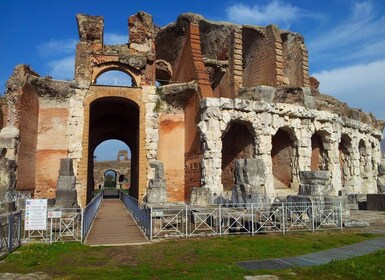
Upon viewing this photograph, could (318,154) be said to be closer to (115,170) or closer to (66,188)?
(66,188)

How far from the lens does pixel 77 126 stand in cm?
1752

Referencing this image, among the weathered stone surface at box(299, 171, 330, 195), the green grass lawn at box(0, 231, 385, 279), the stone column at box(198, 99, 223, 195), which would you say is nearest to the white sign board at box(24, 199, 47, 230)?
the green grass lawn at box(0, 231, 385, 279)

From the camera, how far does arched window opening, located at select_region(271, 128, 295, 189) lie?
1831 centimetres

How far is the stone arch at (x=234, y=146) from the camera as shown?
57.5 ft

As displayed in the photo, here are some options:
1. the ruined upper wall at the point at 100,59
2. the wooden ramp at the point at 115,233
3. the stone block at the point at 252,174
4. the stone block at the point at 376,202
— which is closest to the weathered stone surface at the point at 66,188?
the wooden ramp at the point at 115,233

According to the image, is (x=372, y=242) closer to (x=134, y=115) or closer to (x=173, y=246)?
(x=173, y=246)

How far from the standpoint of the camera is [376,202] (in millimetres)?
14617

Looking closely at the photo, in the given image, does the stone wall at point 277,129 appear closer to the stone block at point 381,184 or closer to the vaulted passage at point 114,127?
the stone block at point 381,184

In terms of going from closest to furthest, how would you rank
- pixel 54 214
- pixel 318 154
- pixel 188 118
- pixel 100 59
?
pixel 54 214 → pixel 188 118 → pixel 100 59 → pixel 318 154

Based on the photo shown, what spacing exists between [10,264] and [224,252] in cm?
375

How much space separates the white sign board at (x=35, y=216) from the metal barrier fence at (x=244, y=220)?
2.32m

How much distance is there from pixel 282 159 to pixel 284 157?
15 centimetres

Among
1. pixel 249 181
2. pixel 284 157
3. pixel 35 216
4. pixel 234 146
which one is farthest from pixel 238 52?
pixel 35 216

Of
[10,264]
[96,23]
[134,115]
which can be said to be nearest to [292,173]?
[134,115]
